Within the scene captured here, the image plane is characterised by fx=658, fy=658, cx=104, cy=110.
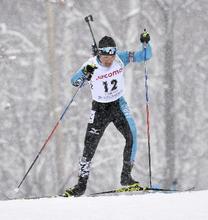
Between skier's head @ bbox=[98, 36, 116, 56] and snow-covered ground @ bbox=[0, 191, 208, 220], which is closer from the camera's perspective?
snow-covered ground @ bbox=[0, 191, 208, 220]

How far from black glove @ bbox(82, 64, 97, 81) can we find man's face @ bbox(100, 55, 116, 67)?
13cm

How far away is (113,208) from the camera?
224 inches

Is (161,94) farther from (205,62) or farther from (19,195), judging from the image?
Answer: (19,195)

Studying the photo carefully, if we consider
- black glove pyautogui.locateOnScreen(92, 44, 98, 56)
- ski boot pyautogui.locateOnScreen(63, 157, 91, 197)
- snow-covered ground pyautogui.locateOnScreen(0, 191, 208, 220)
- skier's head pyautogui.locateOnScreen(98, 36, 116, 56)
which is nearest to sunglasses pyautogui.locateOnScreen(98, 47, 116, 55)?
skier's head pyautogui.locateOnScreen(98, 36, 116, 56)

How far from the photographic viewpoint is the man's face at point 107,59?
8312mm

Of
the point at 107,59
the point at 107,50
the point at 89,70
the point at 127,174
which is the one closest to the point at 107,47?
the point at 107,50

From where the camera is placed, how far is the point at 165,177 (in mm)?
20391

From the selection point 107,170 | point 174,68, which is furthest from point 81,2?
point 107,170

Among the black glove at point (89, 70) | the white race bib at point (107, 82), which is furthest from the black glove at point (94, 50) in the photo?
the black glove at point (89, 70)

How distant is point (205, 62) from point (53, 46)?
4658 millimetres

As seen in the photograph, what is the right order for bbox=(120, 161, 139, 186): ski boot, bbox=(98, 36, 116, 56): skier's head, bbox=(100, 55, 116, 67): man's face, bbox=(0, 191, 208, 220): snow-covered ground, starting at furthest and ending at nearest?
bbox=(120, 161, 139, 186): ski boot, bbox=(100, 55, 116, 67): man's face, bbox=(98, 36, 116, 56): skier's head, bbox=(0, 191, 208, 220): snow-covered ground

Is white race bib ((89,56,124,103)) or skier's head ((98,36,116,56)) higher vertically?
skier's head ((98,36,116,56))

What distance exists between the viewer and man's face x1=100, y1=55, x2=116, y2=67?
8.31 meters

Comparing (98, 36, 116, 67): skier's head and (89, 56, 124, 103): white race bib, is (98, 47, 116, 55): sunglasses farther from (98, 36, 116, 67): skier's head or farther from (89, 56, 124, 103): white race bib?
(89, 56, 124, 103): white race bib
